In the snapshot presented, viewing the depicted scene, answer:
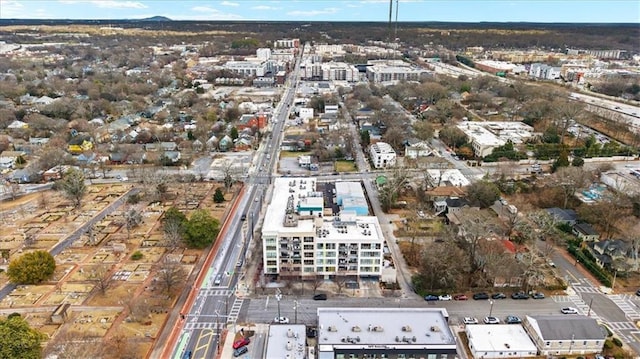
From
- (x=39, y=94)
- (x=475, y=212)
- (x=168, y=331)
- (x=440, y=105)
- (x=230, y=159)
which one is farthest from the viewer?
(x=39, y=94)

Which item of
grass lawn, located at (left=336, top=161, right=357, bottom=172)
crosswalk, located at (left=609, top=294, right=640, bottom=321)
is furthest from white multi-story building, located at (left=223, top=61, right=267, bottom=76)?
crosswalk, located at (left=609, top=294, right=640, bottom=321)

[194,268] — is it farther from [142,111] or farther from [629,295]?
[142,111]

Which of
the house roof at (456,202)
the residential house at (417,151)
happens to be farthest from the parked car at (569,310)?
the residential house at (417,151)

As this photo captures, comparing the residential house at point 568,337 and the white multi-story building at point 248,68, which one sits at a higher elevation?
the white multi-story building at point 248,68

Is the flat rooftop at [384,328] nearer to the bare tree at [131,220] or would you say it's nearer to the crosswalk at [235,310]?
the crosswalk at [235,310]

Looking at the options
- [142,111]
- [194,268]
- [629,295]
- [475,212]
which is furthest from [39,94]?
[629,295]

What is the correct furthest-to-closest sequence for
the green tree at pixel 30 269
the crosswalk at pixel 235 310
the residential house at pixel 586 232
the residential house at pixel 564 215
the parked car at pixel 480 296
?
1. the residential house at pixel 564 215
2. the residential house at pixel 586 232
3. the green tree at pixel 30 269
4. the parked car at pixel 480 296
5. the crosswalk at pixel 235 310

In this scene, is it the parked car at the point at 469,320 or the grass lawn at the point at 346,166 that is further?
the grass lawn at the point at 346,166
